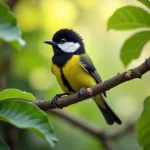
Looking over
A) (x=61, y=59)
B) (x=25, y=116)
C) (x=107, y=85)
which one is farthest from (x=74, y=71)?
(x=25, y=116)

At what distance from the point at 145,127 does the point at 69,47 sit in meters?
1.24

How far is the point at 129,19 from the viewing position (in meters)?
1.98

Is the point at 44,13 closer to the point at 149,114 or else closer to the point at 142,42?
the point at 142,42

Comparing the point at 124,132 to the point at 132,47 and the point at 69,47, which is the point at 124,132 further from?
the point at 132,47

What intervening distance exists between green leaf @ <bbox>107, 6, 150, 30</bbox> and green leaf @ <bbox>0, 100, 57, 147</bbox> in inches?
24.3

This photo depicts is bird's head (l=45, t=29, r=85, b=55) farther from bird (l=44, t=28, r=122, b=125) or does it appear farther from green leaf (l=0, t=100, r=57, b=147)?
green leaf (l=0, t=100, r=57, b=147)

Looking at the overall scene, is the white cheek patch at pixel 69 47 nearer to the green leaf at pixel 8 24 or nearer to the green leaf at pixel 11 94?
the green leaf at pixel 8 24

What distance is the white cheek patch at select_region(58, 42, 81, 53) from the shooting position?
2.91 m

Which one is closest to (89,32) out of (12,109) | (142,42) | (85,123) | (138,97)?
(138,97)

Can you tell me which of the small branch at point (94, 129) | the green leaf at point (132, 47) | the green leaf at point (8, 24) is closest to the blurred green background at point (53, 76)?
the small branch at point (94, 129)

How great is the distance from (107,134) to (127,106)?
2.78 feet

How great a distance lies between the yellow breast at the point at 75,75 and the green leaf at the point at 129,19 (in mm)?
700

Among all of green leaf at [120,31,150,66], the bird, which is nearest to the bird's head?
the bird

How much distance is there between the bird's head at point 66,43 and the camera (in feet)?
9.55
